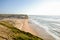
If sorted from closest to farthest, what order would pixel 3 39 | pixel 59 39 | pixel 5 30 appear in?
pixel 3 39 < pixel 5 30 < pixel 59 39

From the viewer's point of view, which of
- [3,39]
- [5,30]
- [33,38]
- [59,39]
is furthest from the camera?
[59,39]

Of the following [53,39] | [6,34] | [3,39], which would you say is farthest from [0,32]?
[53,39]

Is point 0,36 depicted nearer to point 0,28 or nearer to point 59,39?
point 0,28

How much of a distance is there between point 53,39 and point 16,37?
282 inches

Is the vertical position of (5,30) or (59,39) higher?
(5,30)

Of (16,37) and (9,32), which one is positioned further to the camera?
(9,32)

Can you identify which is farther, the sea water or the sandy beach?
the sea water

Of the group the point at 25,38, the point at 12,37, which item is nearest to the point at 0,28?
the point at 12,37

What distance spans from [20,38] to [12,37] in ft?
2.57

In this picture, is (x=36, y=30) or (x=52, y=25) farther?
(x=52, y=25)

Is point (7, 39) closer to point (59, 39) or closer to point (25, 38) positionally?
point (25, 38)

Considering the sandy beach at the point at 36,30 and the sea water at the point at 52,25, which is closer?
the sandy beach at the point at 36,30

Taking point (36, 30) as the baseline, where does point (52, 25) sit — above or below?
below

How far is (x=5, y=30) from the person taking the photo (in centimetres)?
1400
